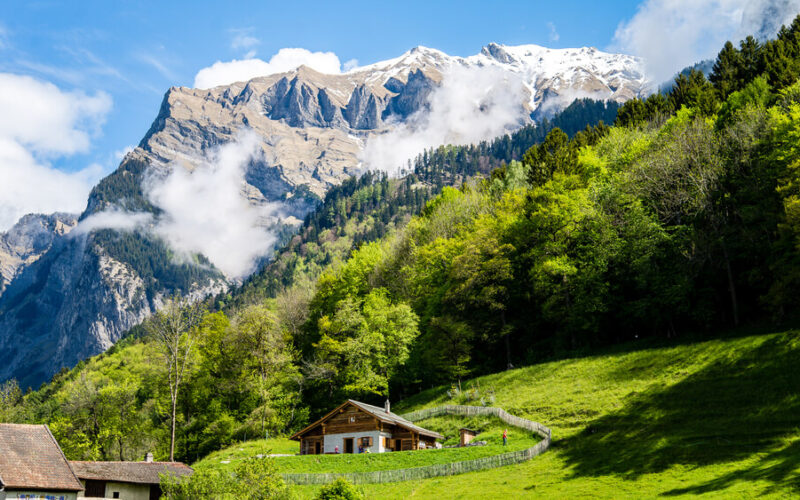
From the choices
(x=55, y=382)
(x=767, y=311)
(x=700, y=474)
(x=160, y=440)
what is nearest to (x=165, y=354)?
(x=160, y=440)

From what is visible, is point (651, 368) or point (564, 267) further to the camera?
point (564, 267)

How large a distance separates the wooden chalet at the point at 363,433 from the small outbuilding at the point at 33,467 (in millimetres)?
22423

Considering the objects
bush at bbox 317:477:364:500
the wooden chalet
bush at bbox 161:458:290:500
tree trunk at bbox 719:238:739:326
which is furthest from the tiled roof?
tree trunk at bbox 719:238:739:326

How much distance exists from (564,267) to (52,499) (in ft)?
168

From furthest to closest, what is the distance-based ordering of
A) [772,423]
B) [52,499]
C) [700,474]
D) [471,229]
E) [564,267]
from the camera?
[471,229] < [564,267] < [52,499] < [772,423] < [700,474]

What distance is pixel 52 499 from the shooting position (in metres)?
41.3

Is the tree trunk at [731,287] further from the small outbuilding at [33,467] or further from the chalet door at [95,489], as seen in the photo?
the small outbuilding at [33,467]

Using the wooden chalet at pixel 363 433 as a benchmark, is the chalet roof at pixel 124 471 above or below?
below

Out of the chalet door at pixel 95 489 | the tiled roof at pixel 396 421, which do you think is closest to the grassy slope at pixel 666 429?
the tiled roof at pixel 396 421

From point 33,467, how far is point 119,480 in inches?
253

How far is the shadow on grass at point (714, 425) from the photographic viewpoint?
33.8m

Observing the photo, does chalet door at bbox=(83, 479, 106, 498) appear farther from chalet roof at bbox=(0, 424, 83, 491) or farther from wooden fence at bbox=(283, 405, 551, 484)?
wooden fence at bbox=(283, 405, 551, 484)

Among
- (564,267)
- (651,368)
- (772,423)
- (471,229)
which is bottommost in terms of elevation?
(772,423)

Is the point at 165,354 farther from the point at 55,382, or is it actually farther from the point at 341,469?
the point at 55,382
